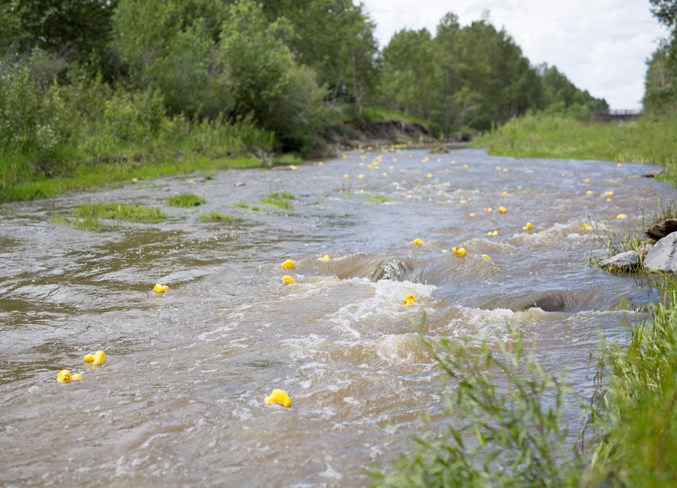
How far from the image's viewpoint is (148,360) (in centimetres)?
512

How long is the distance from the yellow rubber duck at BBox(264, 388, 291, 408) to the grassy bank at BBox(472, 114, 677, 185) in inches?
554

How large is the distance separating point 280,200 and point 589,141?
72.5 ft

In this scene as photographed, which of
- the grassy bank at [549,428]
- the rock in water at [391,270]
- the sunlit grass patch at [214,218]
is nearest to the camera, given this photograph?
the grassy bank at [549,428]

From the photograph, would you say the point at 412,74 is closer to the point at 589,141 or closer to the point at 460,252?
the point at 589,141

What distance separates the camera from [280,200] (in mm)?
14984

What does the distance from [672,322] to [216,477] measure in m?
3.37

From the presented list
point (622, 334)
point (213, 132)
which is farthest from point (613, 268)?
point (213, 132)

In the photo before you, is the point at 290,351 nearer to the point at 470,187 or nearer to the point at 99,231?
the point at 99,231

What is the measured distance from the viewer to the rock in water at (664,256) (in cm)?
698

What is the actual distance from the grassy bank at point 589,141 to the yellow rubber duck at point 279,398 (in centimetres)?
1408

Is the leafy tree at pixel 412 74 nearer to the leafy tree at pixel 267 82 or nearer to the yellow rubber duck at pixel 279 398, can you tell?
the leafy tree at pixel 267 82

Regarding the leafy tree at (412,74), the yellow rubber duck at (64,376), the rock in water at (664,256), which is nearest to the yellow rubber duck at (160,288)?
the yellow rubber duck at (64,376)

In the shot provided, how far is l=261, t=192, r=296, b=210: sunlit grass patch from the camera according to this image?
14.4 meters

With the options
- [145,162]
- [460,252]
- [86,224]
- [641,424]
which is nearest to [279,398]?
[641,424]
